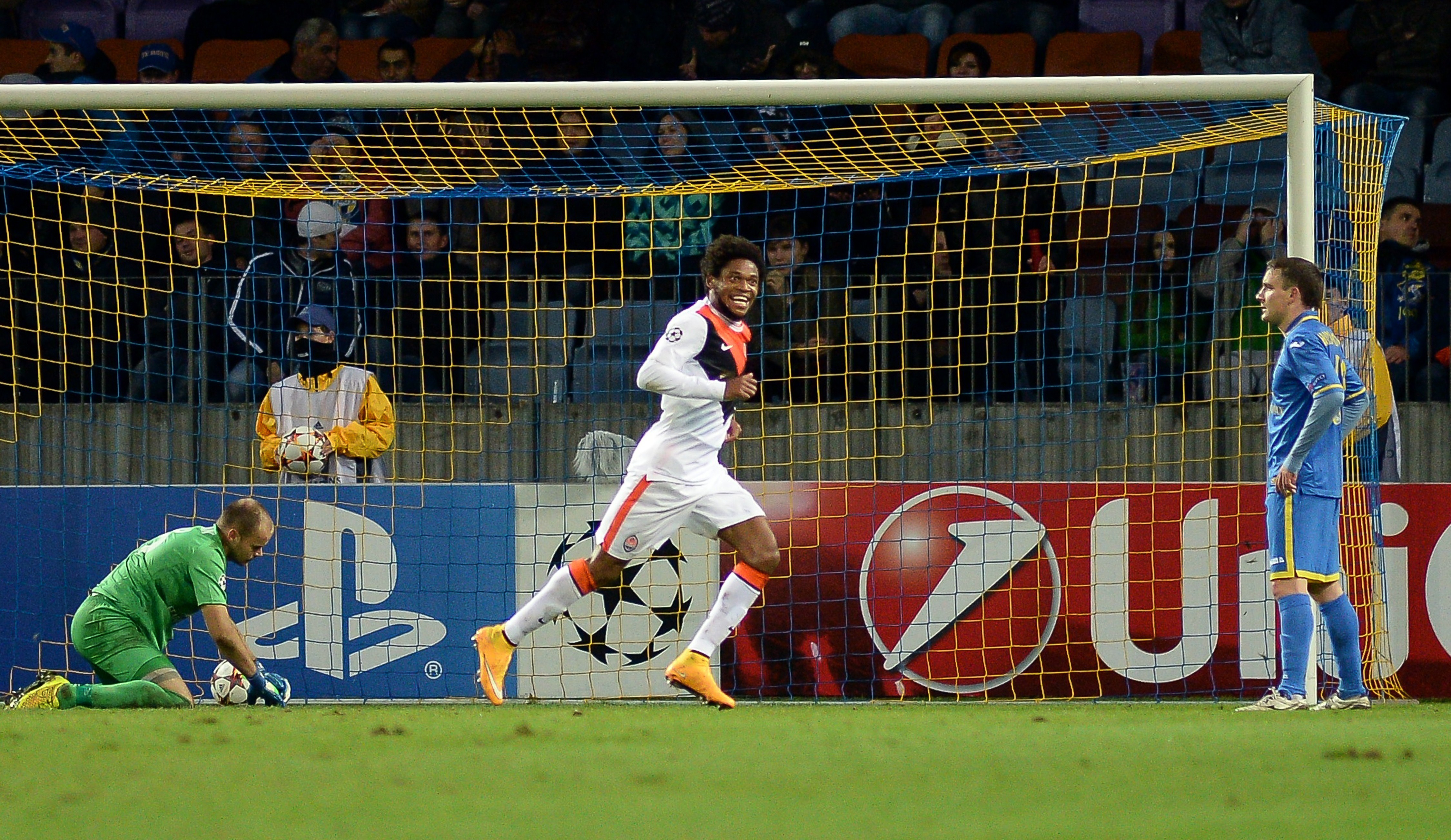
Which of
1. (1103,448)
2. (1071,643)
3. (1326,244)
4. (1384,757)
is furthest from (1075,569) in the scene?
(1384,757)

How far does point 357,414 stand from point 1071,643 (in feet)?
13.0

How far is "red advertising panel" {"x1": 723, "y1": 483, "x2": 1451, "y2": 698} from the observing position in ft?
26.9

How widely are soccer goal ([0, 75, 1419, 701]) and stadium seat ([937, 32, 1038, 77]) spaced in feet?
5.28

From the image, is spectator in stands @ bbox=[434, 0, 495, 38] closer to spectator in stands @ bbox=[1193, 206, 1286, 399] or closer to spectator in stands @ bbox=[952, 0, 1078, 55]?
spectator in stands @ bbox=[952, 0, 1078, 55]

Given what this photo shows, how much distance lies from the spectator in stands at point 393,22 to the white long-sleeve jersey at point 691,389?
6.93 meters

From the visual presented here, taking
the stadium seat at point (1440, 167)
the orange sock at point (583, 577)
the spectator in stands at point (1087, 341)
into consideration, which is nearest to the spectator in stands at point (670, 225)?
the spectator in stands at point (1087, 341)

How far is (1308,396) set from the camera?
21.3ft

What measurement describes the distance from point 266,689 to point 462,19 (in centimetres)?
740

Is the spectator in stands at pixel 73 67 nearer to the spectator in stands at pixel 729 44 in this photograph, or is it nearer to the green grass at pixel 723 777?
the spectator in stands at pixel 729 44

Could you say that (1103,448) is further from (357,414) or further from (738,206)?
(357,414)

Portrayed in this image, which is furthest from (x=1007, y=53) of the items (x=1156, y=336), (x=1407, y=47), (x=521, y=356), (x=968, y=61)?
(x=521, y=356)

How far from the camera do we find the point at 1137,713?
20.7ft

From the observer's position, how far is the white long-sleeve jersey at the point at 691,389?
22.2 ft

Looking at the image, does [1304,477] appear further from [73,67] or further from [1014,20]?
[73,67]
